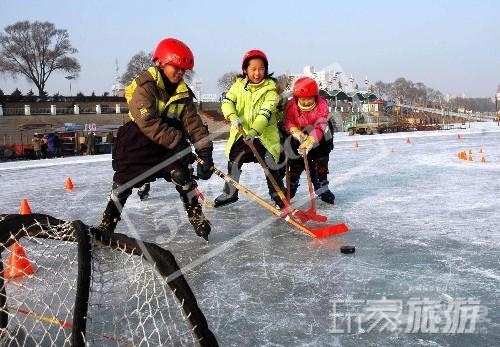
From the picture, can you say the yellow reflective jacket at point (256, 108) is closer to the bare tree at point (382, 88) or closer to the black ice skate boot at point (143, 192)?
the black ice skate boot at point (143, 192)

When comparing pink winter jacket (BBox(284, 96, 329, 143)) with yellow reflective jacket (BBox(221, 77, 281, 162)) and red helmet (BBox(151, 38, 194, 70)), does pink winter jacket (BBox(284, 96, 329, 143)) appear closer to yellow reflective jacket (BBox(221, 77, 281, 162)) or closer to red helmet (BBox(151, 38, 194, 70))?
yellow reflective jacket (BBox(221, 77, 281, 162))

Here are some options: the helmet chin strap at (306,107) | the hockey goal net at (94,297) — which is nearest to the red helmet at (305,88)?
the helmet chin strap at (306,107)

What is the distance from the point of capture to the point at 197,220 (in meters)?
3.92

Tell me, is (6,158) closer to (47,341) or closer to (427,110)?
(47,341)

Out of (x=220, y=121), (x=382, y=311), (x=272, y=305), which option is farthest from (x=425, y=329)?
(x=220, y=121)

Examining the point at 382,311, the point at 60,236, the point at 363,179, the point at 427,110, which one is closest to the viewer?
the point at 60,236

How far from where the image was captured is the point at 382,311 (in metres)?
2.35

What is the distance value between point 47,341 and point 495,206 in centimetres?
437

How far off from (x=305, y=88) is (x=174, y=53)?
6.31 feet

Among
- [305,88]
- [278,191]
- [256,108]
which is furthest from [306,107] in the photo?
[278,191]

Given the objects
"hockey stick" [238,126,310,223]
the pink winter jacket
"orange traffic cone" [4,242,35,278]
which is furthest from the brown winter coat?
the pink winter jacket

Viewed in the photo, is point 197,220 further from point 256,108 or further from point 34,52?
point 34,52

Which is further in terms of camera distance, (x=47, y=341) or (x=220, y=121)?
(x=220, y=121)

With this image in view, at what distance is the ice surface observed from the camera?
2170 millimetres
